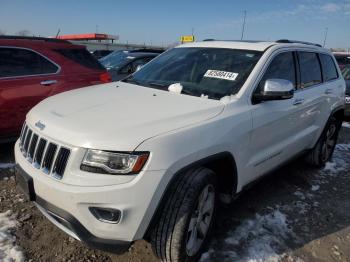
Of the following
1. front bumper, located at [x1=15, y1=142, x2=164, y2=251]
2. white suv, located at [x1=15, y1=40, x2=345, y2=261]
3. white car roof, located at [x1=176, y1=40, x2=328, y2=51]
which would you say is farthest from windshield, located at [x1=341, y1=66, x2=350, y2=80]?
front bumper, located at [x1=15, y1=142, x2=164, y2=251]

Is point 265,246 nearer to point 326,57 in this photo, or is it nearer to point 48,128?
point 48,128

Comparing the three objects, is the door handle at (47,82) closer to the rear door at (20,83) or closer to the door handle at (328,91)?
the rear door at (20,83)

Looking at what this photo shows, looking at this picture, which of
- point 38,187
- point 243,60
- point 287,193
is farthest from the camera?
point 287,193

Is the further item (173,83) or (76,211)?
(173,83)

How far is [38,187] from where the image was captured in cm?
248

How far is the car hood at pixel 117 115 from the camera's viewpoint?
7.61 ft

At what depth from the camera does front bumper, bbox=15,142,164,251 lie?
222 cm

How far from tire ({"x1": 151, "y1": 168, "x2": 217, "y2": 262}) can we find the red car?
310 cm

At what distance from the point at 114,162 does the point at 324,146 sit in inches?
157

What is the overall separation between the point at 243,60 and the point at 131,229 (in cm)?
203

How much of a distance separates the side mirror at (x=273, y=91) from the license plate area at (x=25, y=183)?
1.97 metres

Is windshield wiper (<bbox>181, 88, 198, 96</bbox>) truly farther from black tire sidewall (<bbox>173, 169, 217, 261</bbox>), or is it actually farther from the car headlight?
the car headlight

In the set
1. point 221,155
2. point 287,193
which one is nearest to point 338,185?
point 287,193

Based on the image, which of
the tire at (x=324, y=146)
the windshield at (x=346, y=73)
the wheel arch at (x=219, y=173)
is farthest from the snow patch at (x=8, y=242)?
the windshield at (x=346, y=73)
